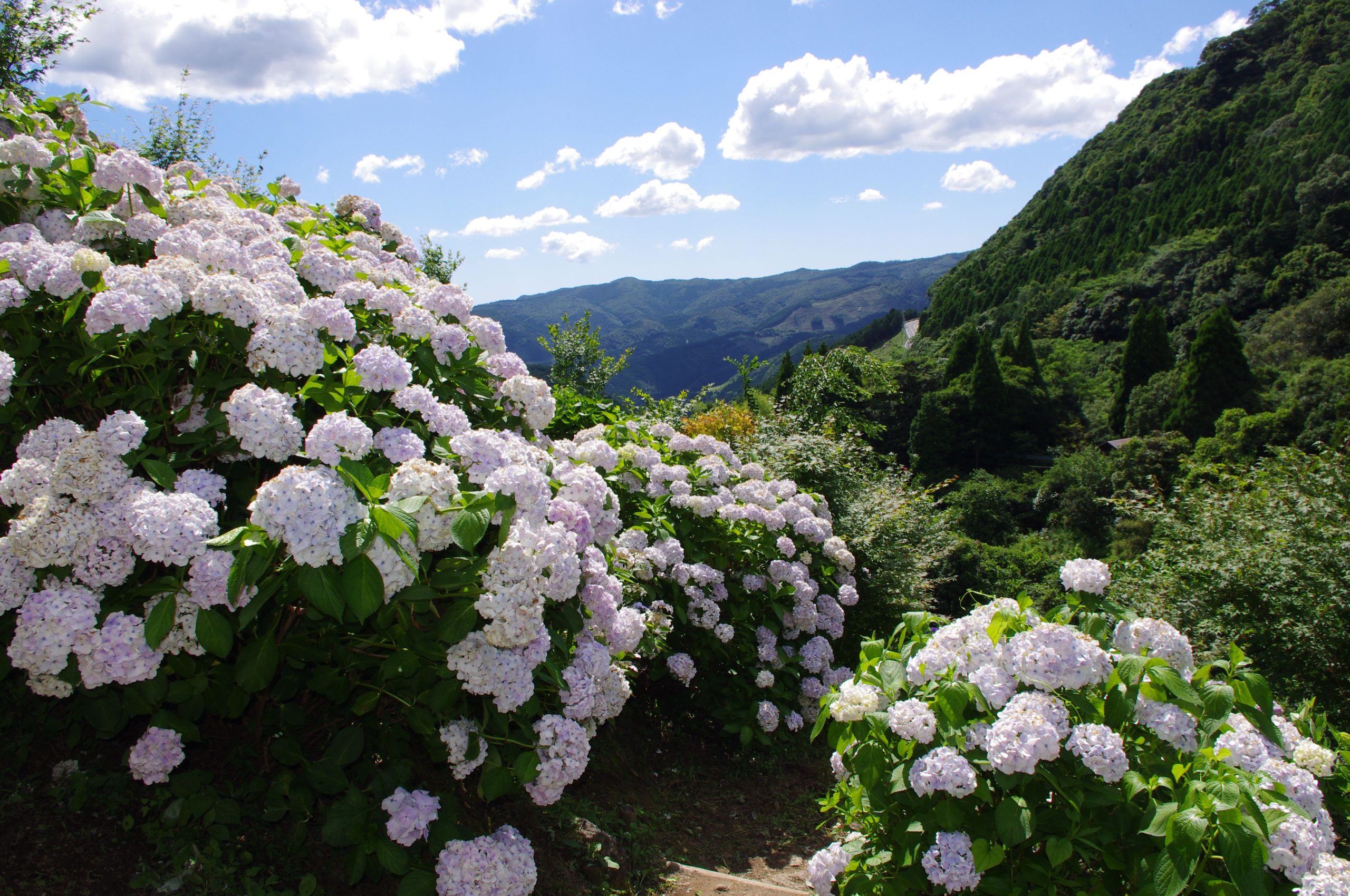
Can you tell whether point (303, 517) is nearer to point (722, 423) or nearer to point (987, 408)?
point (722, 423)

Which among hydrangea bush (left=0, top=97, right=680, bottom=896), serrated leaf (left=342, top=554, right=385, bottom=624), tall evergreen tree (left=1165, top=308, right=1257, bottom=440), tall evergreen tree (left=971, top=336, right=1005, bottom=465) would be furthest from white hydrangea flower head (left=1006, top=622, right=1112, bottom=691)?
tall evergreen tree (left=971, top=336, right=1005, bottom=465)

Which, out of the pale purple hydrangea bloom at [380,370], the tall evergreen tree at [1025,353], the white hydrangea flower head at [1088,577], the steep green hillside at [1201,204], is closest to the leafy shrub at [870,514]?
the white hydrangea flower head at [1088,577]

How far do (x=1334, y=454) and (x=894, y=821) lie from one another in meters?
9.33

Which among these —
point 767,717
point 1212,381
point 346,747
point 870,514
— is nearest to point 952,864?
point 346,747

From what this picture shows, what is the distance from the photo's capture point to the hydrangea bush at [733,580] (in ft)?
14.4

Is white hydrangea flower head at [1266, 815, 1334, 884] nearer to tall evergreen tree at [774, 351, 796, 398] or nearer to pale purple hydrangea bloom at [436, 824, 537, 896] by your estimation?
pale purple hydrangea bloom at [436, 824, 537, 896]

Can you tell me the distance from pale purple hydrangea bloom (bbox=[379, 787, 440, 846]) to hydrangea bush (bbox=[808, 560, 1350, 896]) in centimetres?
135

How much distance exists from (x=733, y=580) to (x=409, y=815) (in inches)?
110

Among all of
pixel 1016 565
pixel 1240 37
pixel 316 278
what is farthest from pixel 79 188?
pixel 1240 37

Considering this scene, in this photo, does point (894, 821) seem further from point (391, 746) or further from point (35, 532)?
point (35, 532)

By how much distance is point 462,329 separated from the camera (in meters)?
3.38

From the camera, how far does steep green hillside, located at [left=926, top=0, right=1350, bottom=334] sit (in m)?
56.9

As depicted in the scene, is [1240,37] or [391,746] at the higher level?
[1240,37]

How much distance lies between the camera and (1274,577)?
6.91 metres
